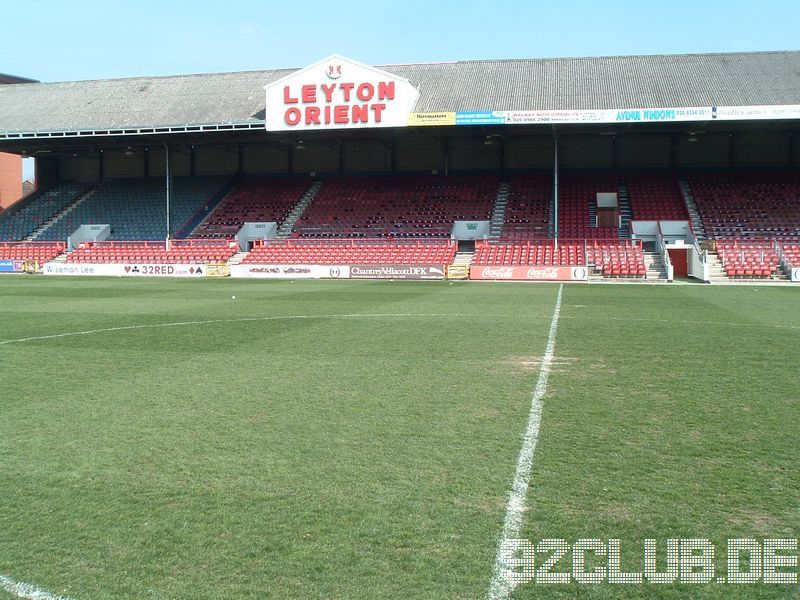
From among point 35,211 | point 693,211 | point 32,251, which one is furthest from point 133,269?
point 693,211

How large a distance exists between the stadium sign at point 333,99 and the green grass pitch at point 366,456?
25.6 metres

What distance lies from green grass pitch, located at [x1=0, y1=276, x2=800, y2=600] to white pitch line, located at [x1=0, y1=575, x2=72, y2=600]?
0.05 m

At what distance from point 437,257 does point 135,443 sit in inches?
1243

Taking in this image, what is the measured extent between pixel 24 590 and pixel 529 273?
31407 millimetres

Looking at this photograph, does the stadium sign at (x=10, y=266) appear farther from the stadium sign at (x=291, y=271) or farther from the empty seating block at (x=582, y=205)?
the empty seating block at (x=582, y=205)

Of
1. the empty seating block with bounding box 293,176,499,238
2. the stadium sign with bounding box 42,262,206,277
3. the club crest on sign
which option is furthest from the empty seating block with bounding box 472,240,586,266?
the stadium sign with bounding box 42,262,206,277

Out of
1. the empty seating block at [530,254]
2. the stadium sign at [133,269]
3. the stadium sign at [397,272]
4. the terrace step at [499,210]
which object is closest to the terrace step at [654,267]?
the empty seating block at [530,254]

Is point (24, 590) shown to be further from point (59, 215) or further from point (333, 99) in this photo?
point (59, 215)

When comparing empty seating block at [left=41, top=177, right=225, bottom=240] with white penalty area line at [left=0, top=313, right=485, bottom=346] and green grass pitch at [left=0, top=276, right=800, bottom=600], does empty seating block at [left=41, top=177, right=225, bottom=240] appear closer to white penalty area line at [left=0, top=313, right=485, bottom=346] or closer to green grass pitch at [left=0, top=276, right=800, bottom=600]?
white penalty area line at [left=0, top=313, right=485, bottom=346]

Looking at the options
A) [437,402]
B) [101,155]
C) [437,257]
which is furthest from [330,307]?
[101,155]

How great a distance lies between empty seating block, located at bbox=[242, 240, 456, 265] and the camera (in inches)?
1483

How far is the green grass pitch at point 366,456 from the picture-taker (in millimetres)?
4242

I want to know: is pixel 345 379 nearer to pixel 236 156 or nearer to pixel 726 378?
pixel 726 378

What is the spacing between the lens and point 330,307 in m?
19.7
